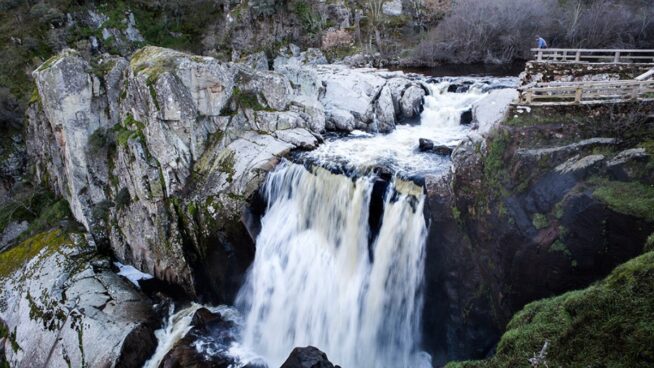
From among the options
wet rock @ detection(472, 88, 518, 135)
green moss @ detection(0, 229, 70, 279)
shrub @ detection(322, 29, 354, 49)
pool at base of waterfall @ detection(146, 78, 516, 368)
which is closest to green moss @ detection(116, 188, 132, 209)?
green moss @ detection(0, 229, 70, 279)

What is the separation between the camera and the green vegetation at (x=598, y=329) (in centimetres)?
632

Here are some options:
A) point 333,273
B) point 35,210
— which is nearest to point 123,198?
point 35,210

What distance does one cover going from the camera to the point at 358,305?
50.3 ft

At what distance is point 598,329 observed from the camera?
693 centimetres

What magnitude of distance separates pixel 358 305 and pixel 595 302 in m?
9.18

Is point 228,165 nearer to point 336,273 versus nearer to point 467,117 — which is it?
point 336,273

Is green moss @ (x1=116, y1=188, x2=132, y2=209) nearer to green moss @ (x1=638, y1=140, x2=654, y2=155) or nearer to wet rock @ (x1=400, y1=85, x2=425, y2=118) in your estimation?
wet rock @ (x1=400, y1=85, x2=425, y2=118)

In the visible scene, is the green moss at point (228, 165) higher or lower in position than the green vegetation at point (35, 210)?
higher

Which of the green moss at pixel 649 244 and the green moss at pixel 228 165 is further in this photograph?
A: the green moss at pixel 228 165

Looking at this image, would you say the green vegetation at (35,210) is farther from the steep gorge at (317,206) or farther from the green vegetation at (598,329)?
the green vegetation at (598,329)

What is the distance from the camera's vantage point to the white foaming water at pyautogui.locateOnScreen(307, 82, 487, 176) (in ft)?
56.6

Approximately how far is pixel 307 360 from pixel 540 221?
815 centimetres

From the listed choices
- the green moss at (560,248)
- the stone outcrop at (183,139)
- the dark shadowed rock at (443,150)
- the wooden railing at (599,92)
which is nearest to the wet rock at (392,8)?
the stone outcrop at (183,139)

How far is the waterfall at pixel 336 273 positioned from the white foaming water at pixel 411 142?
1509 millimetres
